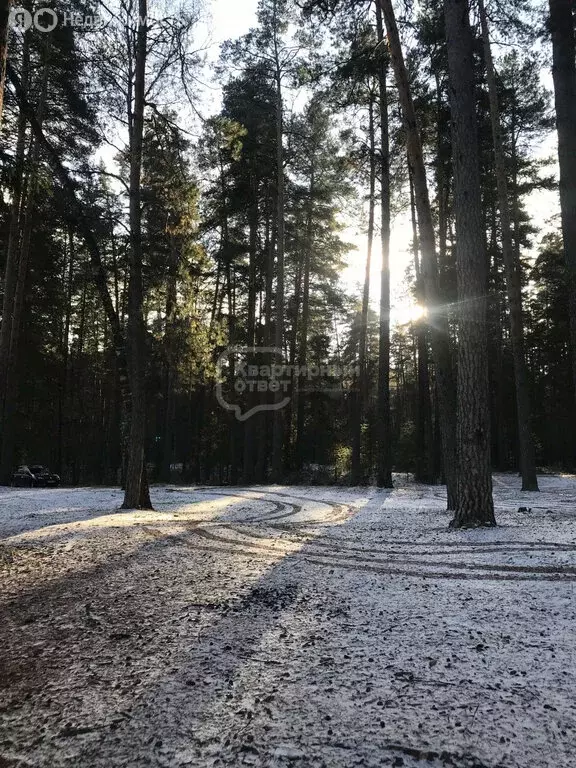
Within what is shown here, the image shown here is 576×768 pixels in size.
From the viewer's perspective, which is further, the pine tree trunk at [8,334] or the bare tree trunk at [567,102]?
the pine tree trunk at [8,334]

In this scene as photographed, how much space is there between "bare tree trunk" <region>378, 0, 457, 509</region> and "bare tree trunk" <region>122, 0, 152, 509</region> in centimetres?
487

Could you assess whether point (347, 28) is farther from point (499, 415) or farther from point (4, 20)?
point (499, 415)

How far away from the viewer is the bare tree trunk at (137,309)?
9719mm

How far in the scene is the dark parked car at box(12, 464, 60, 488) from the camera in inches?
794

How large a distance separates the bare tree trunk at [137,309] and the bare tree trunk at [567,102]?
8.29 metres

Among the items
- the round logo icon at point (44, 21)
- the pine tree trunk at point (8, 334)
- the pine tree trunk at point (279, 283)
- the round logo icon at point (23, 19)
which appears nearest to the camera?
the round logo icon at point (23, 19)

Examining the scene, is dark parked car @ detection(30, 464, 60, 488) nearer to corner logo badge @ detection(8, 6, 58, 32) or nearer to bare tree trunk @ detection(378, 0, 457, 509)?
corner logo badge @ detection(8, 6, 58, 32)

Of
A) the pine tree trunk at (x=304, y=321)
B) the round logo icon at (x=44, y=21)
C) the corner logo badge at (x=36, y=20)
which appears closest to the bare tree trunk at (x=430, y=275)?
the corner logo badge at (x=36, y=20)

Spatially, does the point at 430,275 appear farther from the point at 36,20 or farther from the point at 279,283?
the point at 36,20

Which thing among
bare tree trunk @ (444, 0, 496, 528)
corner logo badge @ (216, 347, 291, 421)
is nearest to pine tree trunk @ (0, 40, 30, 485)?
corner logo badge @ (216, 347, 291, 421)

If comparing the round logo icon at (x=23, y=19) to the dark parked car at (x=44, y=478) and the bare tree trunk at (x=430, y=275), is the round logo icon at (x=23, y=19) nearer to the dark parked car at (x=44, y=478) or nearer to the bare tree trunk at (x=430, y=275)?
the bare tree trunk at (x=430, y=275)

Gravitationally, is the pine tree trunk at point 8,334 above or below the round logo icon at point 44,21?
below

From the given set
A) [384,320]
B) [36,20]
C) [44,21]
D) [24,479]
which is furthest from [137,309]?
[24,479]

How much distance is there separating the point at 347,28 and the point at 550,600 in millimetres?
11451
